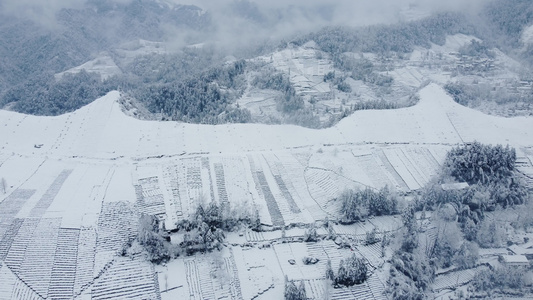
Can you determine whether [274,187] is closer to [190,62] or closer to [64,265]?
[64,265]

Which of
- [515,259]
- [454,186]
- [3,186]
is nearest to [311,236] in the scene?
[454,186]

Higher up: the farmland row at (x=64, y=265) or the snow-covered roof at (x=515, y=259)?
the farmland row at (x=64, y=265)

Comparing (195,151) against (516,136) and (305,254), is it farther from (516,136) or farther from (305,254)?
(516,136)

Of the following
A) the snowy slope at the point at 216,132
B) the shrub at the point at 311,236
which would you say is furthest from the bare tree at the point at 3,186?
the shrub at the point at 311,236

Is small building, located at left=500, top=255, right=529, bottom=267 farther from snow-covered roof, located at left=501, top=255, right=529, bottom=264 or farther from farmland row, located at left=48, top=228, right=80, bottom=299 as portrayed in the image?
farmland row, located at left=48, top=228, right=80, bottom=299

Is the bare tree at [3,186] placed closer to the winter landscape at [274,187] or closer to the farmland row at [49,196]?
the winter landscape at [274,187]

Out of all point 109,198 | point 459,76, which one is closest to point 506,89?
point 459,76
